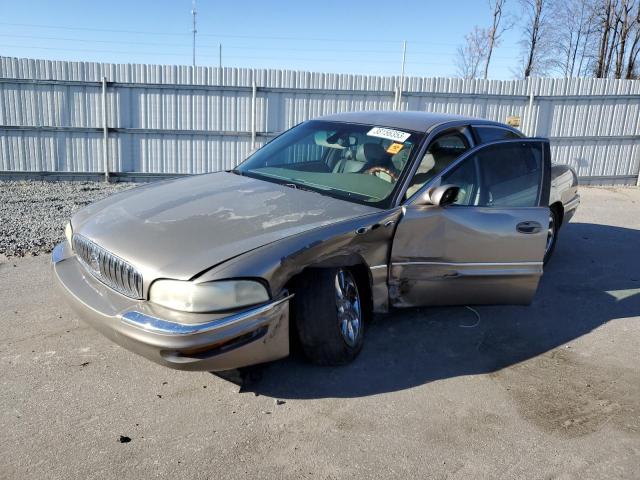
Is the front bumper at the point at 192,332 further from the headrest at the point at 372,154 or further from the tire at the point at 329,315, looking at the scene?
the headrest at the point at 372,154

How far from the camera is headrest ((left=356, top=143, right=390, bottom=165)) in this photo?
419 cm

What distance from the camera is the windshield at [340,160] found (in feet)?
13.2

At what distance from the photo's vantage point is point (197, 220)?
341 cm

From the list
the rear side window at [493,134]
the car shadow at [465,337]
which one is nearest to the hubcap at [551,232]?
the car shadow at [465,337]

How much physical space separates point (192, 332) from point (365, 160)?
211cm

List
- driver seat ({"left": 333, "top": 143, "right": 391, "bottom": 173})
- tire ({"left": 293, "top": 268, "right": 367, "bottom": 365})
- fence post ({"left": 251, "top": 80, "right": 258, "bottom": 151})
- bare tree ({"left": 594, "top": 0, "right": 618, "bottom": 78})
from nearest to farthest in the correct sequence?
tire ({"left": 293, "top": 268, "right": 367, "bottom": 365}) < driver seat ({"left": 333, "top": 143, "right": 391, "bottom": 173}) < fence post ({"left": 251, "top": 80, "right": 258, "bottom": 151}) < bare tree ({"left": 594, "top": 0, "right": 618, "bottom": 78})

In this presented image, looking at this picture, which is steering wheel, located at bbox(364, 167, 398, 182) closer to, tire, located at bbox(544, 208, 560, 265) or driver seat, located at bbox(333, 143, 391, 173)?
driver seat, located at bbox(333, 143, 391, 173)

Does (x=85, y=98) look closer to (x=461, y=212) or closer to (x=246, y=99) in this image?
(x=246, y=99)

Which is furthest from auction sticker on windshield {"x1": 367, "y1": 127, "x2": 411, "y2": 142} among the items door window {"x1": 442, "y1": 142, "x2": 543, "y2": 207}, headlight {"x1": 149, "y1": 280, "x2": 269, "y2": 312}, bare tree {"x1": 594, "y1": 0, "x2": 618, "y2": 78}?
bare tree {"x1": 594, "y1": 0, "x2": 618, "y2": 78}

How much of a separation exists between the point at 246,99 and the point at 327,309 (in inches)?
354

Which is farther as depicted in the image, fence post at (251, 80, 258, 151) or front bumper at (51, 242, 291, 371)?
fence post at (251, 80, 258, 151)

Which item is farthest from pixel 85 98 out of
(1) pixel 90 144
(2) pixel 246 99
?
(2) pixel 246 99

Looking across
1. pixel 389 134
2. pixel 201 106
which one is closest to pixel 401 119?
pixel 389 134

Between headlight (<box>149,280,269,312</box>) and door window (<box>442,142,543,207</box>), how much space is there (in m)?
1.92
